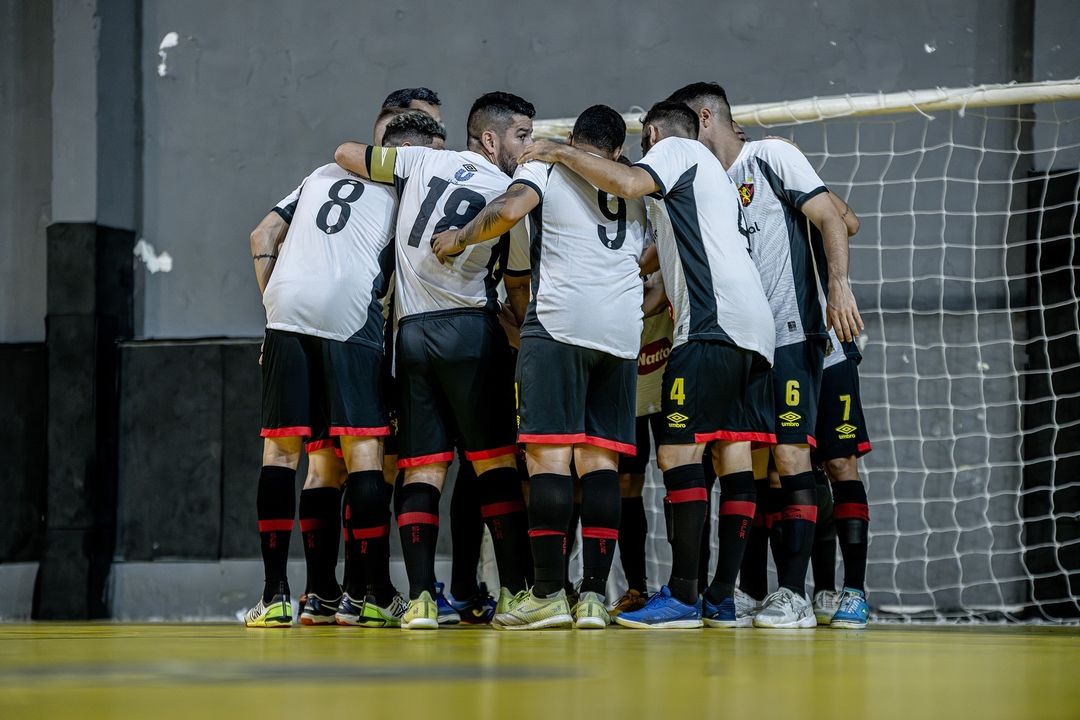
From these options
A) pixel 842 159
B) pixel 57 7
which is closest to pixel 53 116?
pixel 57 7

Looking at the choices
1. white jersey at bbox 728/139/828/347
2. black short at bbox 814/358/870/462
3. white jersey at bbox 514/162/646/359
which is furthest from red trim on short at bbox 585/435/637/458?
black short at bbox 814/358/870/462

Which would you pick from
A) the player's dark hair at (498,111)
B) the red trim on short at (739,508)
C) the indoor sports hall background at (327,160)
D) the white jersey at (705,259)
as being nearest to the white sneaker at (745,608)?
the red trim on short at (739,508)

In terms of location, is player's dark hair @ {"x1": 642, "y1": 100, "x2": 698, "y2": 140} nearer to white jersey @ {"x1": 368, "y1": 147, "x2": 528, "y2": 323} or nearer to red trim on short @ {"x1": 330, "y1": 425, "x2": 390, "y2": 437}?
white jersey @ {"x1": 368, "y1": 147, "x2": 528, "y2": 323}

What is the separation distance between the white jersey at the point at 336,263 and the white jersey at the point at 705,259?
1.07 meters

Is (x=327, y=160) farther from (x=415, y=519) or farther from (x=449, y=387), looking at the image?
(x=415, y=519)

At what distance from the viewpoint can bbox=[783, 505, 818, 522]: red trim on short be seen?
13.5ft

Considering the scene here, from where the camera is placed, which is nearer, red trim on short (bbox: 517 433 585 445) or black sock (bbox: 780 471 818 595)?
red trim on short (bbox: 517 433 585 445)

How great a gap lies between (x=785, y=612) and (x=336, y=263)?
2.04 m

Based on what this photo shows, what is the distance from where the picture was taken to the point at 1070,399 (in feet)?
18.8

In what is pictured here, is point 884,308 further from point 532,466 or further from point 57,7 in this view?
point 57,7

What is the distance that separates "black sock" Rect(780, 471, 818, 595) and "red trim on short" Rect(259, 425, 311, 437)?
1.74 metres

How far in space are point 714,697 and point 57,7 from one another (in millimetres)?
6759

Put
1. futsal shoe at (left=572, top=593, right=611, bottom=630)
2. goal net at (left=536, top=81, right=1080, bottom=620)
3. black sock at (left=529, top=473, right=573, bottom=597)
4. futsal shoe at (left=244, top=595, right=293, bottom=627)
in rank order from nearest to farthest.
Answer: futsal shoe at (left=572, top=593, right=611, bottom=630) < black sock at (left=529, top=473, right=573, bottom=597) < futsal shoe at (left=244, top=595, right=293, bottom=627) < goal net at (left=536, top=81, right=1080, bottom=620)

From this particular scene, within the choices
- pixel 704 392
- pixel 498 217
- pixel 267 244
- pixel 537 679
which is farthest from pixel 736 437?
pixel 537 679
